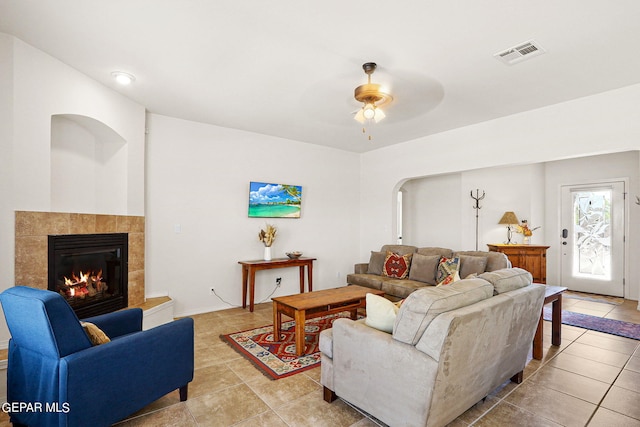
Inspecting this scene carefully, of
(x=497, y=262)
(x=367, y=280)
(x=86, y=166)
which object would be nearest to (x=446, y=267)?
(x=497, y=262)

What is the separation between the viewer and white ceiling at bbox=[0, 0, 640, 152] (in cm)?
214

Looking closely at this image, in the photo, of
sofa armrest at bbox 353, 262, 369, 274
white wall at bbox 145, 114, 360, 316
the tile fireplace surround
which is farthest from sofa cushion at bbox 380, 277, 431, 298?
the tile fireplace surround

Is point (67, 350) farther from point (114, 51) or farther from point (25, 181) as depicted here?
point (114, 51)

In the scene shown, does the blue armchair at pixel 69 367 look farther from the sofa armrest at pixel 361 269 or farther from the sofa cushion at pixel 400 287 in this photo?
the sofa armrest at pixel 361 269

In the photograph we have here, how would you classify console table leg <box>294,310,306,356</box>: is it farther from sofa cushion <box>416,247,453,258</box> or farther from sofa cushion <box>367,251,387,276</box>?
sofa cushion <box>416,247,453,258</box>

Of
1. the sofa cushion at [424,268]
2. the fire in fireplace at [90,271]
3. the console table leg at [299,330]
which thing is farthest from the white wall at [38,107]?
the sofa cushion at [424,268]

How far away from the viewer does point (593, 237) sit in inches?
230

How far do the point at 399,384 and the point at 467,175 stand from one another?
5.74 m

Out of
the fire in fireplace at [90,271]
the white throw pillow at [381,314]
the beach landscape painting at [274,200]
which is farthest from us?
the beach landscape painting at [274,200]

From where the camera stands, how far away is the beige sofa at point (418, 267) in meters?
4.14

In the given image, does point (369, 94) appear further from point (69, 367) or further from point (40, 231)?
point (40, 231)

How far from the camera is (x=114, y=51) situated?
268 centimetres

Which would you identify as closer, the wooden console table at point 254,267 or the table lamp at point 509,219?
the wooden console table at point 254,267

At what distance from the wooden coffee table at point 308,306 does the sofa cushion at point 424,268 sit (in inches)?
49.3
